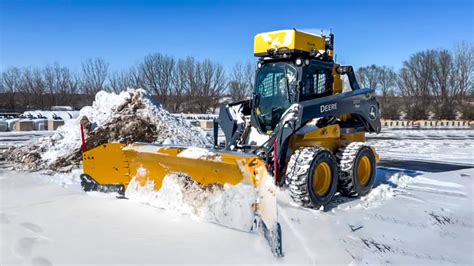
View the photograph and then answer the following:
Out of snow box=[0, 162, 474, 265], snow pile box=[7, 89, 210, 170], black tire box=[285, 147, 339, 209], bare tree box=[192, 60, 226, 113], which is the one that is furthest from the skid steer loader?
bare tree box=[192, 60, 226, 113]

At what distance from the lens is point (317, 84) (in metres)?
6.97

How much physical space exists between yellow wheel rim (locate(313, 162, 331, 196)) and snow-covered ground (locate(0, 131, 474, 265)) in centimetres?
29

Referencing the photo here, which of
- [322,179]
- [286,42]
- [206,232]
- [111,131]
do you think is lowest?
[206,232]

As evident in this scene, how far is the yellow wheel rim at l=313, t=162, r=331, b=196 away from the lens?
239 inches

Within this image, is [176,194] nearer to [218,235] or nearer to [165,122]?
[218,235]

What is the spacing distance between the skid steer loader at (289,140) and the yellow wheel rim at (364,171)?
0.7 inches

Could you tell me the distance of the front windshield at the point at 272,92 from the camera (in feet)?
22.0

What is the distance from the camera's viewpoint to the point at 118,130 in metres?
10.7

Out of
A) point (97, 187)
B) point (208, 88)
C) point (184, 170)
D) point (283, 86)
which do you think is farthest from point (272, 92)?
point (208, 88)

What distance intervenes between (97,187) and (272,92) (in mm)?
3279

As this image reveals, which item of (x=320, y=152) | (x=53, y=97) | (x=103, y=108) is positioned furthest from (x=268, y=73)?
(x=53, y=97)

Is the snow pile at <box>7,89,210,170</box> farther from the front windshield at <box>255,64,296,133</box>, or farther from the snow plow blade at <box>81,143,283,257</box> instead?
the front windshield at <box>255,64,296,133</box>

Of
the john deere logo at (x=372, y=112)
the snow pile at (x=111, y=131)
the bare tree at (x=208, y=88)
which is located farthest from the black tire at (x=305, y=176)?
the bare tree at (x=208, y=88)

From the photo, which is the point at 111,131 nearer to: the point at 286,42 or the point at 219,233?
the point at 286,42
